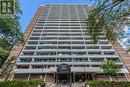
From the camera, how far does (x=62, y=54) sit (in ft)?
243

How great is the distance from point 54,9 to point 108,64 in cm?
6453

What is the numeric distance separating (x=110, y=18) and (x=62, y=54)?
179ft

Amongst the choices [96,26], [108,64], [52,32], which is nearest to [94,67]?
[108,64]

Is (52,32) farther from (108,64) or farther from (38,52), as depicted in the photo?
(108,64)

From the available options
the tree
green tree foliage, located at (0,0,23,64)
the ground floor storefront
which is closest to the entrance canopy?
the ground floor storefront

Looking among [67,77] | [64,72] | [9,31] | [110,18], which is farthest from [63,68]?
[110,18]

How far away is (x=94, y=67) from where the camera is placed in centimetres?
6550

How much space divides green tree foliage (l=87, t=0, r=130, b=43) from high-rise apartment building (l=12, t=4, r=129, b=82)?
30.5 m

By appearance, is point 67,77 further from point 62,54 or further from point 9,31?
point 9,31

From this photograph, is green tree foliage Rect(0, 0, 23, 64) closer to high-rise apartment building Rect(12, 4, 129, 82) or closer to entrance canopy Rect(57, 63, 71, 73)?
high-rise apartment building Rect(12, 4, 129, 82)

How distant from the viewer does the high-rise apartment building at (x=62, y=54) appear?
6444 cm

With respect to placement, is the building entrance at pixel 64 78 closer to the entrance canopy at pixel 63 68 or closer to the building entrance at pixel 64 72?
the building entrance at pixel 64 72

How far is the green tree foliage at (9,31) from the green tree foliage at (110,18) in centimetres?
740

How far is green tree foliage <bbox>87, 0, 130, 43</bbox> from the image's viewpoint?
1919 centimetres
